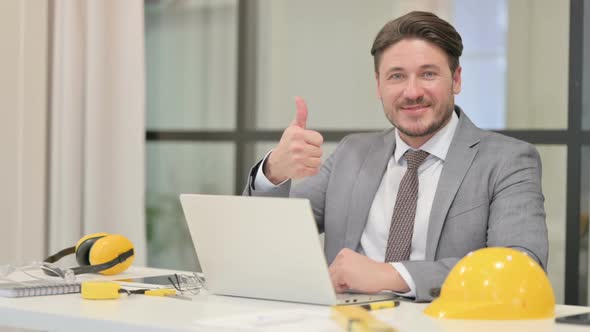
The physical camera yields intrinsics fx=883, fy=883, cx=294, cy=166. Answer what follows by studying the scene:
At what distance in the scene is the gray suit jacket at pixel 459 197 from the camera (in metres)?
2.12

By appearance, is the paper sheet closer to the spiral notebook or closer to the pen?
the pen

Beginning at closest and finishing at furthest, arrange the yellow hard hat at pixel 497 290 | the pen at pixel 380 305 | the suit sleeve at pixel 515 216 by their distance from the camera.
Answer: the yellow hard hat at pixel 497 290 < the pen at pixel 380 305 < the suit sleeve at pixel 515 216

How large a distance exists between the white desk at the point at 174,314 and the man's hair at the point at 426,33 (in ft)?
3.02

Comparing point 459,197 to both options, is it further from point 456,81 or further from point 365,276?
point 365,276

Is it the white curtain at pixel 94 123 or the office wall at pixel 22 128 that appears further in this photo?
the white curtain at pixel 94 123

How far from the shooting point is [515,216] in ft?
7.10

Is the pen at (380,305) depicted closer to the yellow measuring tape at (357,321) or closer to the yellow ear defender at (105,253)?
the yellow measuring tape at (357,321)

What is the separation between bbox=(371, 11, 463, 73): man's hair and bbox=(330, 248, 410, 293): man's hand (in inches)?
31.4

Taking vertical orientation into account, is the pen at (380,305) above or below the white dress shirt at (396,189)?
below

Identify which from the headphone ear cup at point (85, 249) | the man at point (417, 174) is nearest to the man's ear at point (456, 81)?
the man at point (417, 174)

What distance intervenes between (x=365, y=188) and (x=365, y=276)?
63 centimetres

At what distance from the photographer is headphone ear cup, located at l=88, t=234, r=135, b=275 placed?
2270 mm

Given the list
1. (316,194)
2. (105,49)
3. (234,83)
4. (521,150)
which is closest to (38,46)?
(105,49)

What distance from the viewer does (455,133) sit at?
241 cm
